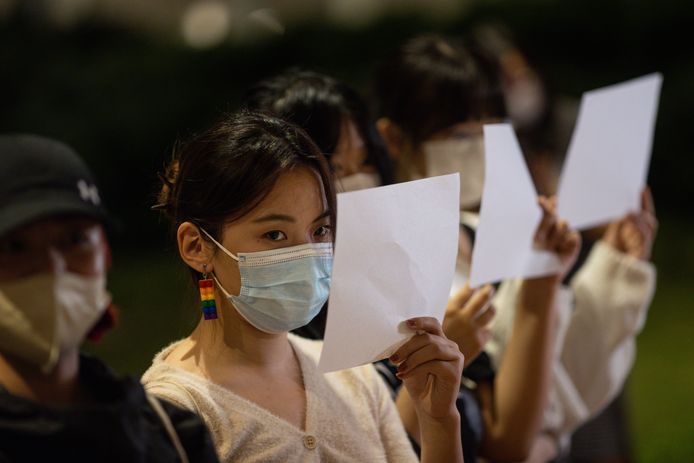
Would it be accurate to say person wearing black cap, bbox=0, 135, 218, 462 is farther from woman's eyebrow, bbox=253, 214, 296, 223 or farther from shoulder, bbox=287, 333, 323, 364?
shoulder, bbox=287, 333, 323, 364

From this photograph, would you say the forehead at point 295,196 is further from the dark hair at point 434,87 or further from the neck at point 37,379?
the dark hair at point 434,87

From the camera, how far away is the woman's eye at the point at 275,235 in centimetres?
156

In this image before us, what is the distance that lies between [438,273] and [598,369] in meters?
1.19

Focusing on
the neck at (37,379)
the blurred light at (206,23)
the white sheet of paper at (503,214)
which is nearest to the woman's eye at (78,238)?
the neck at (37,379)

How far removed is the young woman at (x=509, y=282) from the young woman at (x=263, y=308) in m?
0.70

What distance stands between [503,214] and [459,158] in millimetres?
378

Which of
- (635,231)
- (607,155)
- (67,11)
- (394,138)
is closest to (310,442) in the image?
(394,138)

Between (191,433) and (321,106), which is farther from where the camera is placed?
(321,106)

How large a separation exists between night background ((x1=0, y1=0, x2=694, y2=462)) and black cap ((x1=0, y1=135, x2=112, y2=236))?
3.44 meters

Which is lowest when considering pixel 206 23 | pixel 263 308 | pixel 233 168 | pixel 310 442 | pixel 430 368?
pixel 310 442

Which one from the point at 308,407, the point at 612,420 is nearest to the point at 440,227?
the point at 308,407

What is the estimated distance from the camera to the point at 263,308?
1589mm

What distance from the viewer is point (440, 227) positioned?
1.57 meters

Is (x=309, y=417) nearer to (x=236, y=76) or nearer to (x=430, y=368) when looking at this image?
(x=430, y=368)
